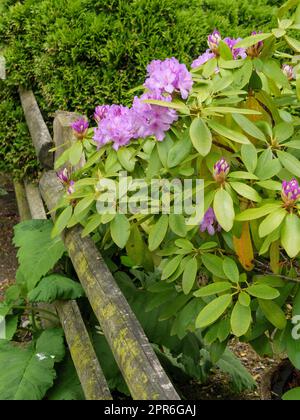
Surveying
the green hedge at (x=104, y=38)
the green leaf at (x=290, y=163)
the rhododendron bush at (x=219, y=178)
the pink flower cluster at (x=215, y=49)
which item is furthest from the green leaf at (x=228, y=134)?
the green hedge at (x=104, y=38)

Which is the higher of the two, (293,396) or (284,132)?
(284,132)

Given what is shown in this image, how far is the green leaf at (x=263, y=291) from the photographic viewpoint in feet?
6.02

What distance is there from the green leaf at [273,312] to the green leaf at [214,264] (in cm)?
14

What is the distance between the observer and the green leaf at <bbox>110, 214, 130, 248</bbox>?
2.04 m

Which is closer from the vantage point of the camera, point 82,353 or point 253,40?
point 253,40

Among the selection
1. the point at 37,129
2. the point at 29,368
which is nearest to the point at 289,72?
the point at 29,368

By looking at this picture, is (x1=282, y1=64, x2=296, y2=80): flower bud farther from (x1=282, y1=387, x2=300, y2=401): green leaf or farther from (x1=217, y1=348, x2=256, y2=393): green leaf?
(x1=217, y1=348, x2=256, y2=393): green leaf

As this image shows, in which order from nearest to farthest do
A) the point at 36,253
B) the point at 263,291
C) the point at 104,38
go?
the point at 263,291, the point at 36,253, the point at 104,38

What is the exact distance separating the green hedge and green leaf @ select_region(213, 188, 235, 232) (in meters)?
2.67

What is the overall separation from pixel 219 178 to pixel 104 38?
8.86ft

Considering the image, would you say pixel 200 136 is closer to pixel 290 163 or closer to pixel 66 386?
pixel 290 163

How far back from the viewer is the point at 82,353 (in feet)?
7.85

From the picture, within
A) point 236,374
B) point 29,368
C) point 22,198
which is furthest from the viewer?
point 22,198

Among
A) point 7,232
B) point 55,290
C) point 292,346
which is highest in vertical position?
point 292,346
